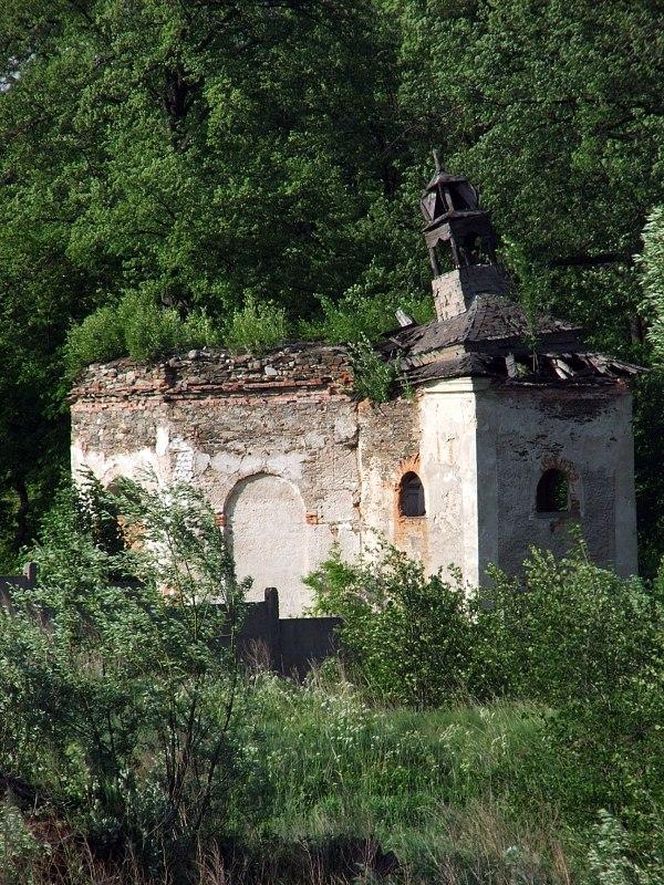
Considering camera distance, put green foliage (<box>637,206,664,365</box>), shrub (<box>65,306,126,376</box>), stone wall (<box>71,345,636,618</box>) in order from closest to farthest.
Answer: green foliage (<box>637,206,664,365</box>) < stone wall (<box>71,345,636,618</box>) < shrub (<box>65,306,126,376</box>)

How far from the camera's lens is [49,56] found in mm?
27328

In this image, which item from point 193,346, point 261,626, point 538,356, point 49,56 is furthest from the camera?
point 49,56

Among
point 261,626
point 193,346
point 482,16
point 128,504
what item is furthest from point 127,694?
point 482,16

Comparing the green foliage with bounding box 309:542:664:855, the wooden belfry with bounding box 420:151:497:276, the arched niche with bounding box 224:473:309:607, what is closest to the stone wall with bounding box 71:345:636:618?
the arched niche with bounding box 224:473:309:607

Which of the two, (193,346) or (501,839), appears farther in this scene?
(193,346)

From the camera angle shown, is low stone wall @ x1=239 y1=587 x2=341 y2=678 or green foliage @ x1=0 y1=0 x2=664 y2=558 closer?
low stone wall @ x1=239 y1=587 x2=341 y2=678

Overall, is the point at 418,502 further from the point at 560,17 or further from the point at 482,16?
A: the point at 482,16

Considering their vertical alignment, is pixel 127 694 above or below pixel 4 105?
below

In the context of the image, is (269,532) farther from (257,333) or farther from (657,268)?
(657,268)

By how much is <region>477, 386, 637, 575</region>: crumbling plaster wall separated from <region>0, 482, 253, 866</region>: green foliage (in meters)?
7.04

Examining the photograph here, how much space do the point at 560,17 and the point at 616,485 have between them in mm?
11696

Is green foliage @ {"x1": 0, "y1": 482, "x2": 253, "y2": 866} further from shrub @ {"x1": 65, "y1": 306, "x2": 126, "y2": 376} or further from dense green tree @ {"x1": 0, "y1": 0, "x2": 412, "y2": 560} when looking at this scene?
dense green tree @ {"x1": 0, "y1": 0, "x2": 412, "y2": 560}

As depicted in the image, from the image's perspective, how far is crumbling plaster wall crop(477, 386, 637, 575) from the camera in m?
14.6

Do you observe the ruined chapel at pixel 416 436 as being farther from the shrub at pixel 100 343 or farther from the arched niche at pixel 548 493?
the shrub at pixel 100 343
